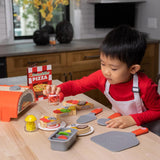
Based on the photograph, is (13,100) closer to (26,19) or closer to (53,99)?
(53,99)

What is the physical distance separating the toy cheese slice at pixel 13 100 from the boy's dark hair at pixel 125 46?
46 centimetres

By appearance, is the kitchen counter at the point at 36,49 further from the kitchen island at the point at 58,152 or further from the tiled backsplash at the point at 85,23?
the kitchen island at the point at 58,152

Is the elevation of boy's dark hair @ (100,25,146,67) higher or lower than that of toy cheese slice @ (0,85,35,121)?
higher

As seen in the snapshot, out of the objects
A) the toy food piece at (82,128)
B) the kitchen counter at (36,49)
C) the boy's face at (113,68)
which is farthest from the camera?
the kitchen counter at (36,49)

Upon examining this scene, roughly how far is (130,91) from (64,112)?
38 centimetres

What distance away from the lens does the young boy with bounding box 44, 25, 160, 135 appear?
132 cm

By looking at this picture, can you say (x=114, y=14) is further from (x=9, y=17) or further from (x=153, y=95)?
(x=153, y=95)

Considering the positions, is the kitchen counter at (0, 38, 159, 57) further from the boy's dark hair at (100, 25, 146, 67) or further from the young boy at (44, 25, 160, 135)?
the boy's dark hair at (100, 25, 146, 67)

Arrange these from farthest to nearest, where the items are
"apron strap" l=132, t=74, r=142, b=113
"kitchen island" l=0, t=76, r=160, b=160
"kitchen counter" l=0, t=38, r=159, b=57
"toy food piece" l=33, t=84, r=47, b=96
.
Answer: "kitchen counter" l=0, t=38, r=159, b=57 → "toy food piece" l=33, t=84, r=47, b=96 → "apron strap" l=132, t=74, r=142, b=113 → "kitchen island" l=0, t=76, r=160, b=160

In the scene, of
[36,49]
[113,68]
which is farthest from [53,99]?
[36,49]

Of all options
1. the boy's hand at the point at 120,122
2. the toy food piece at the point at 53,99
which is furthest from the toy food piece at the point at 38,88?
the boy's hand at the point at 120,122

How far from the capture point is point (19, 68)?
2873 mm

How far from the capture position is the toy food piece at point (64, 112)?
1354 millimetres

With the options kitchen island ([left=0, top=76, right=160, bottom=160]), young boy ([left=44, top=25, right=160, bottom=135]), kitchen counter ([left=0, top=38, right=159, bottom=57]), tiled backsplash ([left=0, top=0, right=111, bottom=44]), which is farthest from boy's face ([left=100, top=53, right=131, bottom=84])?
tiled backsplash ([left=0, top=0, right=111, bottom=44])
